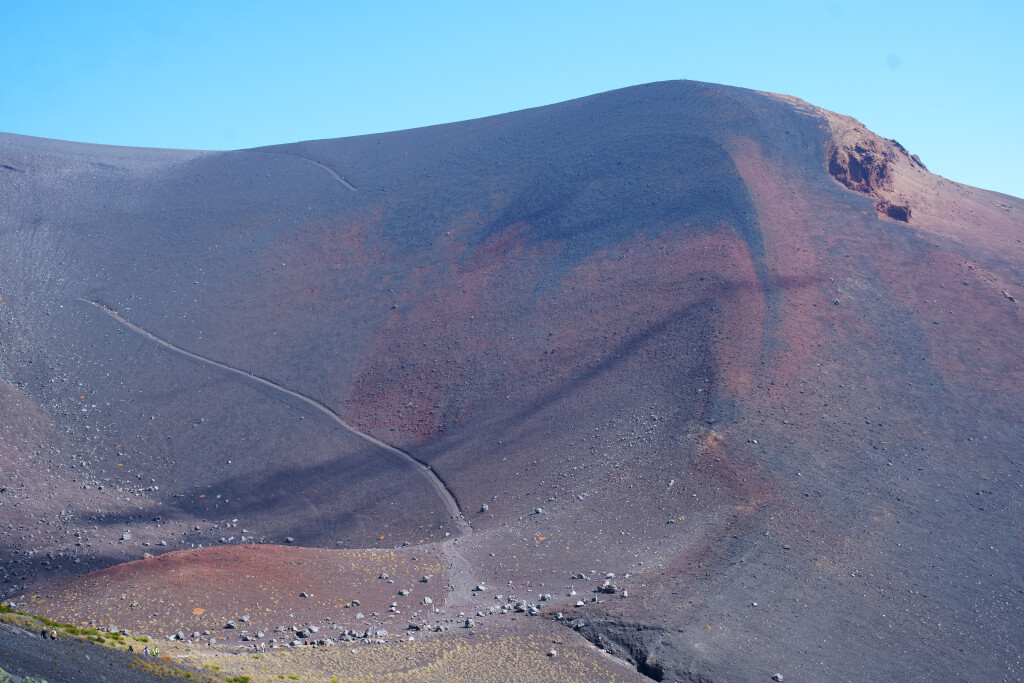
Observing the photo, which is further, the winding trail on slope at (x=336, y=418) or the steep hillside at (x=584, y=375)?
the winding trail on slope at (x=336, y=418)

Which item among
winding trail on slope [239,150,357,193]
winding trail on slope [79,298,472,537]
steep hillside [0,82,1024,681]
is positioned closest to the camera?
steep hillside [0,82,1024,681]

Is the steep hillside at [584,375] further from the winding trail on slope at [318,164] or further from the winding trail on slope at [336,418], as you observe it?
the winding trail on slope at [318,164]

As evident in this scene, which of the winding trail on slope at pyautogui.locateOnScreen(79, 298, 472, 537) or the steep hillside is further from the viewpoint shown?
the winding trail on slope at pyautogui.locateOnScreen(79, 298, 472, 537)

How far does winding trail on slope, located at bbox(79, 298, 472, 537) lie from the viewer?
44.1 feet

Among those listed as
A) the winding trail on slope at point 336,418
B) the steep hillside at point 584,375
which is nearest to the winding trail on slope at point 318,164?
the steep hillside at point 584,375

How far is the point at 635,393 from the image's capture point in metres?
14.8

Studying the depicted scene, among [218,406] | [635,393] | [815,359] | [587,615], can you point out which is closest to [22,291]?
[218,406]

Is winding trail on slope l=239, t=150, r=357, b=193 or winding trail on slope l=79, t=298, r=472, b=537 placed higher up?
winding trail on slope l=239, t=150, r=357, b=193

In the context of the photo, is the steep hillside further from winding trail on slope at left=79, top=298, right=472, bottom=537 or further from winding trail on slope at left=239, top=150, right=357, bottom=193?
winding trail on slope at left=239, top=150, right=357, bottom=193

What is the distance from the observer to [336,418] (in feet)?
53.9

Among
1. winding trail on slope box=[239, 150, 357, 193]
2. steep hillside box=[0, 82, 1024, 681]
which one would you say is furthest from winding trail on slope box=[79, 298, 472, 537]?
winding trail on slope box=[239, 150, 357, 193]

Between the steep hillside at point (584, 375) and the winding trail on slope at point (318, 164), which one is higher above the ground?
the winding trail on slope at point (318, 164)

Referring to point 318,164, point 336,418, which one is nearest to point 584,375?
point 336,418

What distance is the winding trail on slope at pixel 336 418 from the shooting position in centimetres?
1343
